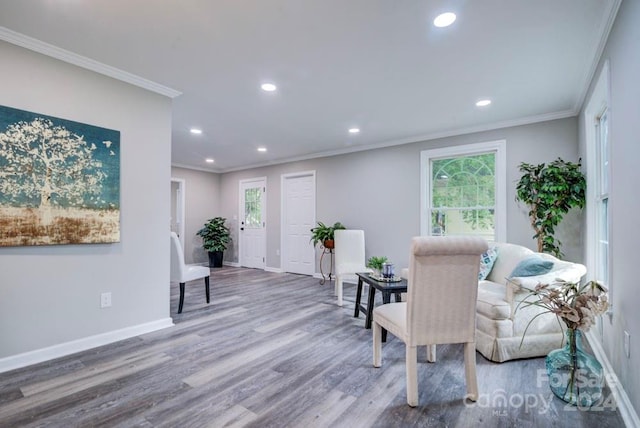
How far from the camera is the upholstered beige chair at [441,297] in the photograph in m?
1.88

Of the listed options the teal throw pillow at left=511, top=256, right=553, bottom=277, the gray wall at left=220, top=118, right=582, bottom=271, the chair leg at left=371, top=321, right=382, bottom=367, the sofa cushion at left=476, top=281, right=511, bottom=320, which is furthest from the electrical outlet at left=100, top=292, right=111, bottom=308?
the gray wall at left=220, top=118, right=582, bottom=271

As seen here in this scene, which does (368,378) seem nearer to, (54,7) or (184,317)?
(184,317)

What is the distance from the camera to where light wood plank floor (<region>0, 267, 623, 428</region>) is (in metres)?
1.78

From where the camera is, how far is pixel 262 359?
254cm

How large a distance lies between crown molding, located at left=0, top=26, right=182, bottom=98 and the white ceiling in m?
0.07

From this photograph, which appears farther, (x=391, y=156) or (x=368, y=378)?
(x=391, y=156)

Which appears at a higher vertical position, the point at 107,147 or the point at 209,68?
the point at 209,68

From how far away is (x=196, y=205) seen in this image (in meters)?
7.54

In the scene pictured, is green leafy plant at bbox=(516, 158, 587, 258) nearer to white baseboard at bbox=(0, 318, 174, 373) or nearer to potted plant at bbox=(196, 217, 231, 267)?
white baseboard at bbox=(0, 318, 174, 373)

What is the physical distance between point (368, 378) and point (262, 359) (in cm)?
87

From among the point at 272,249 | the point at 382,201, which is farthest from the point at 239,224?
the point at 382,201

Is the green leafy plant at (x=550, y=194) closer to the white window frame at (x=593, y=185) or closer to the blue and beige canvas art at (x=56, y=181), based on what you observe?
the white window frame at (x=593, y=185)

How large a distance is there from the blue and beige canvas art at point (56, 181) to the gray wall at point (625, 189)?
3739mm

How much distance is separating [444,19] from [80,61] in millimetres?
2897
